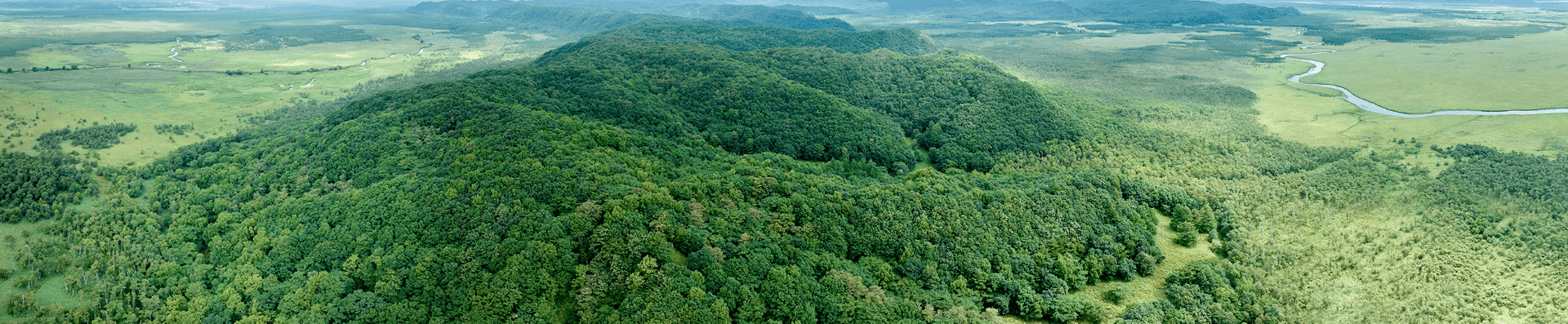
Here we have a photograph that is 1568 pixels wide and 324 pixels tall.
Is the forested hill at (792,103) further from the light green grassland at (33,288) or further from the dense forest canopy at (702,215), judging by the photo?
the light green grassland at (33,288)

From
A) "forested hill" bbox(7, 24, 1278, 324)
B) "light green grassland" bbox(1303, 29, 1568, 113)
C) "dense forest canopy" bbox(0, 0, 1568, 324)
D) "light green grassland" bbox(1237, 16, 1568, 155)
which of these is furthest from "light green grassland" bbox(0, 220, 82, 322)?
"light green grassland" bbox(1303, 29, 1568, 113)

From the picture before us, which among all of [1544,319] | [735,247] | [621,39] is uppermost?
[621,39]

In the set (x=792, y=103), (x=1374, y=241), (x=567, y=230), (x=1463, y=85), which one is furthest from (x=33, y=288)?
(x=1463, y=85)

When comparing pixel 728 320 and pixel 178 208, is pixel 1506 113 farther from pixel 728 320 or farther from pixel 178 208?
pixel 178 208

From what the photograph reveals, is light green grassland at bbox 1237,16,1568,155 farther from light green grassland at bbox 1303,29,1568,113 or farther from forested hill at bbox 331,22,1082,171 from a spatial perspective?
forested hill at bbox 331,22,1082,171

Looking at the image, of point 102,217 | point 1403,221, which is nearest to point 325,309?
point 102,217

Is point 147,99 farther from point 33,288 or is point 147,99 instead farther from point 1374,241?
point 1374,241

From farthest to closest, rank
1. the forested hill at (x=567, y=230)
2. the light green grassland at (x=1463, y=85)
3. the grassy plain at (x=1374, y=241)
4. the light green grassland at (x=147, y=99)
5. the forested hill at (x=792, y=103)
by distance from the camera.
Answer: the light green grassland at (x=1463, y=85) → the light green grassland at (x=147, y=99) → the forested hill at (x=792, y=103) → the grassy plain at (x=1374, y=241) → the forested hill at (x=567, y=230)

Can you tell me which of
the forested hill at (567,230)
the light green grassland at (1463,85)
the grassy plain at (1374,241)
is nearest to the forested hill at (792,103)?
the forested hill at (567,230)
